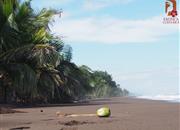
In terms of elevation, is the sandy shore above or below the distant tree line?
below

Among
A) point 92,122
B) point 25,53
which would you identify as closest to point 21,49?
point 25,53

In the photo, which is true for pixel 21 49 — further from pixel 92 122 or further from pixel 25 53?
pixel 92 122

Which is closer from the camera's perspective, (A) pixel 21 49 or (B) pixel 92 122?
(B) pixel 92 122

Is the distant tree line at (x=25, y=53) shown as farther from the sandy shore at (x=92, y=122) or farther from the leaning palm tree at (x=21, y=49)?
the sandy shore at (x=92, y=122)

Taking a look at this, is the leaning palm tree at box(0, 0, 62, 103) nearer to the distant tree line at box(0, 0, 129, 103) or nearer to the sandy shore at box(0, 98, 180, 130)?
the distant tree line at box(0, 0, 129, 103)

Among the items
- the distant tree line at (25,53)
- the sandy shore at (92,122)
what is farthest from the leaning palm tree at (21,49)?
the sandy shore at (92,122)

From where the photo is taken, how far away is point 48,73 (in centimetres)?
2569

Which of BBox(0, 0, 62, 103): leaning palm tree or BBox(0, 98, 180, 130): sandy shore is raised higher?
BBox(0, 0, 62, 103): leaning palm tree

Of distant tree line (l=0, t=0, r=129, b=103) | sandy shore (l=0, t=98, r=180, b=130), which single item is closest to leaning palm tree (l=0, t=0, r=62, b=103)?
distant tree line (l=0, t=0, r=129, b=103)

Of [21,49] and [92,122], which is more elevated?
[21,49]

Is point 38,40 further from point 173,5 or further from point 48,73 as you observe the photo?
point 173,5

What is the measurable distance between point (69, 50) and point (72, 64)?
1.38m

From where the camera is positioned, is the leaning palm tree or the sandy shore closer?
the sandy shore

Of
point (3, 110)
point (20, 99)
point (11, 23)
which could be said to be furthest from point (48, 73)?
point (3, 110)
